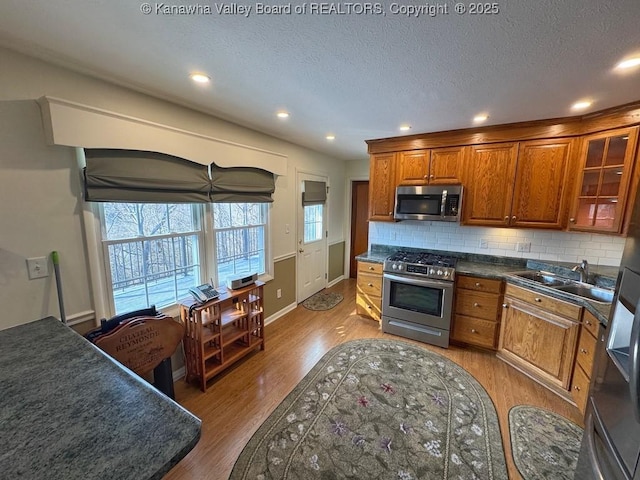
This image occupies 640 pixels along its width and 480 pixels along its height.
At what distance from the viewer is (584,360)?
2061mm

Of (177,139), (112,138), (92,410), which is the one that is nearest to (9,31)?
(112,138)

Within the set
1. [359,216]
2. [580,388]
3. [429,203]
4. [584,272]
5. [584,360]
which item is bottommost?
[580,388]

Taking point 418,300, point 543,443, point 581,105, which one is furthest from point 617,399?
point 581,105

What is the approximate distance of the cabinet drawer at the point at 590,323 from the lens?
1.91m

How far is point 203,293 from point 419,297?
89.7 inches

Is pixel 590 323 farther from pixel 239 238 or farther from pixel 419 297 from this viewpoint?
pixel 239 238

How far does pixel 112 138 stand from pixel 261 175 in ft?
4.75

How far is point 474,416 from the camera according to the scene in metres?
2.05

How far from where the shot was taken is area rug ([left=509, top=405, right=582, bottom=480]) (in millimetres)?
1652

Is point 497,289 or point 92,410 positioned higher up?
point 92,410

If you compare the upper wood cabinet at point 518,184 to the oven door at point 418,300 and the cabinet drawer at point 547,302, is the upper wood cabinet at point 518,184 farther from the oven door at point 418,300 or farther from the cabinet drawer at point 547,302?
the oven door at point 418,300

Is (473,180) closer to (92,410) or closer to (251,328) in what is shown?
(251,328)

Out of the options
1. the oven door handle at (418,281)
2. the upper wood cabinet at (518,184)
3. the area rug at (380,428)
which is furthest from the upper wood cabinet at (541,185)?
the area rug at (380,428)

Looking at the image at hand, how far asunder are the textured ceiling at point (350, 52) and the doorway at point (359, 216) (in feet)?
9.71
